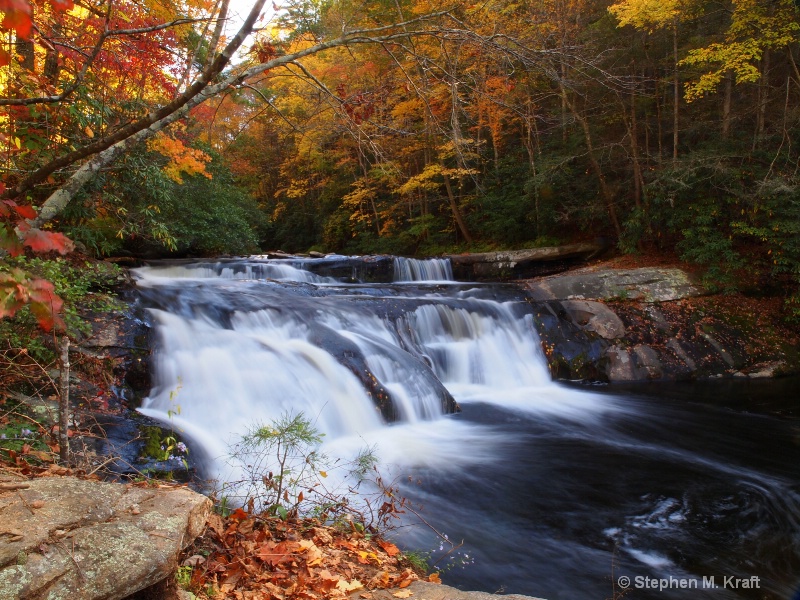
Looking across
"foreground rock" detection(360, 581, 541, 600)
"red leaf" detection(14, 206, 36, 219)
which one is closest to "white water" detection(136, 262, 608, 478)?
"foreground rock" detection(360, 581, 541, 600)

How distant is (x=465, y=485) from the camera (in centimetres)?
558

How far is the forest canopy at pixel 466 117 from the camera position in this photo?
4.36 meters

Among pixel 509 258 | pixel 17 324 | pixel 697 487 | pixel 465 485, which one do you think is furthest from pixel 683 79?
pixel 17 324

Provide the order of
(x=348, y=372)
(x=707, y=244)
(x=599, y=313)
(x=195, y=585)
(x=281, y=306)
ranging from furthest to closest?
1. (x=707, y=244)
2. (x=599, y=313)
3. (x=281, y=306)
4. (x=348, y=372)
5. (x=195, y=585)

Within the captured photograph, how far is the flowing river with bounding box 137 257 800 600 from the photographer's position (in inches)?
165

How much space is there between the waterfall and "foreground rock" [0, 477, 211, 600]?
14.0m

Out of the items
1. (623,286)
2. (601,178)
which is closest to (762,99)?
(601,178)

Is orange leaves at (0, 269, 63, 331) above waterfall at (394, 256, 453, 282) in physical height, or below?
above

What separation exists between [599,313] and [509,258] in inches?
192

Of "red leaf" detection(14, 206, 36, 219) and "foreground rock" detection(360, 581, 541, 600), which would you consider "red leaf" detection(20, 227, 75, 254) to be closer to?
"red leaf" detection(14, 206, 36, 219)

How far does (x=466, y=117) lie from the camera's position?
486 cm

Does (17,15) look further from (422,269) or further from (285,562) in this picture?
(422,269)

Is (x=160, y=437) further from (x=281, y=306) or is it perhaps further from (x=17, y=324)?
(x=281, y=306)

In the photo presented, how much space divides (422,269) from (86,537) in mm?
14718
